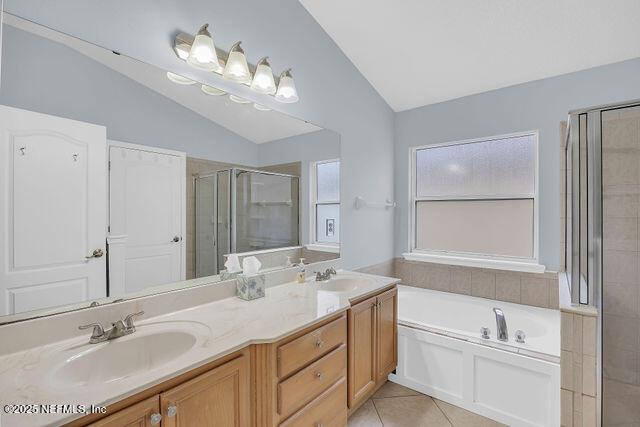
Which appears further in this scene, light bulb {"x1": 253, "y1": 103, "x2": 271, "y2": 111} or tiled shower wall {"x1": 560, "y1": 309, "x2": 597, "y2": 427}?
light bulb {"x1": 253, "y1": 103, "x2": 271, "y2": 111}

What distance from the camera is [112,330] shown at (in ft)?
3.88

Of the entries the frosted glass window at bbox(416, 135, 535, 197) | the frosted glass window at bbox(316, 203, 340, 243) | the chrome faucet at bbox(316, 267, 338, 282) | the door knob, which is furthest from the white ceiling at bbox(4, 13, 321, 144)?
the frosted glass window at bbox(416, 135, 535, 197)

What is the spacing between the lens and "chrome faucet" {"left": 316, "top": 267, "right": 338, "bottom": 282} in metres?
2.24

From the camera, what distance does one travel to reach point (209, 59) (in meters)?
1.57

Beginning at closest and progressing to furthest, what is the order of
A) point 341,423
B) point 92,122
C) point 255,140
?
point 92,122 < point 341,423 < point 255,140

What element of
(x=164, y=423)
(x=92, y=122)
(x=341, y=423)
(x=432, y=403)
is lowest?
(x=432, y=403)

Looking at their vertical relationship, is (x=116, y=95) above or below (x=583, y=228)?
above

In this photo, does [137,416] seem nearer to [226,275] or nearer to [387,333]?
[226,275]

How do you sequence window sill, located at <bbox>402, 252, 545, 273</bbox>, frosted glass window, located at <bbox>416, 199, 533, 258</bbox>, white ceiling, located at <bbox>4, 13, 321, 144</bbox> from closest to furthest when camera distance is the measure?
white ceiling, located at <bbox>4, 13, 321, 144</bbox>, window sill, located at <bbox>402, 252, 545, 273</bbox>, frosted glass window, located at <bbox>416, 199, 533, 258</bbox>

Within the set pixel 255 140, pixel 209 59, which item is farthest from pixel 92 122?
pixel 255 140

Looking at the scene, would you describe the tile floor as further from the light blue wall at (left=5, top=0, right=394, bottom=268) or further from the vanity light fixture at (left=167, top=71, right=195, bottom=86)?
the vanity light fixture at (left=167, top=71, right=195, bottom=86)

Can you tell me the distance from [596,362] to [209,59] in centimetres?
256

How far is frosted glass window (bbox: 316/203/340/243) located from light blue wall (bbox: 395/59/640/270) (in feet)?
4.57

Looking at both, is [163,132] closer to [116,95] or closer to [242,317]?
[116,95]
